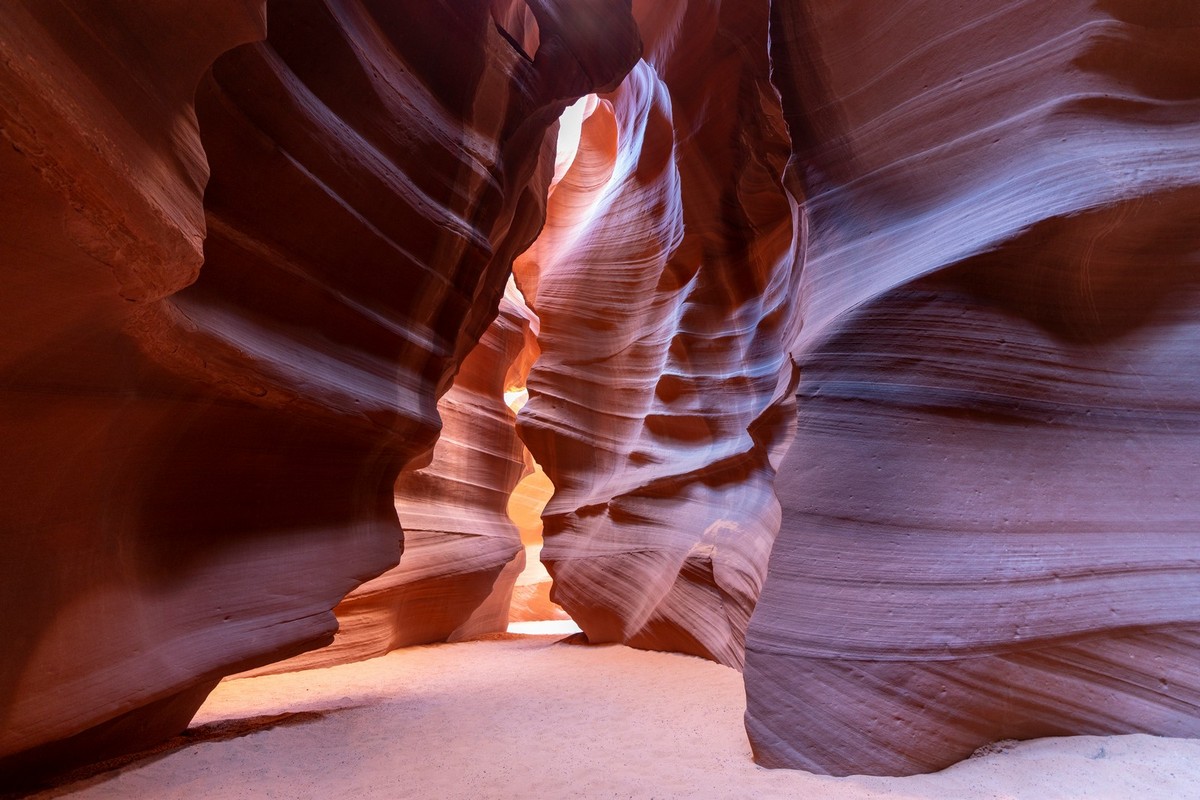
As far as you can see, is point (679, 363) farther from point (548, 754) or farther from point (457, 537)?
point (548, 754)

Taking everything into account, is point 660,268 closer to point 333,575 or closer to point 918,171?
point 918,171

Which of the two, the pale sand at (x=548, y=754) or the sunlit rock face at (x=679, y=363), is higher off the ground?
the sunlit rock face at (x=679, y=363)

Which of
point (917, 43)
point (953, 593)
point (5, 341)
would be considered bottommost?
point (953, 593)

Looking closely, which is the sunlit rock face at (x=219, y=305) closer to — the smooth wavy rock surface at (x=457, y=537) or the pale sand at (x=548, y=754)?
the pale sand at (x=548, y=754)

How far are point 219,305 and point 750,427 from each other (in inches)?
140

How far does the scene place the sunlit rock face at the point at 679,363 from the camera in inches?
217

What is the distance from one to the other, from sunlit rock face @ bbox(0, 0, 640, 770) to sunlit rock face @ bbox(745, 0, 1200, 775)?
8.91ft

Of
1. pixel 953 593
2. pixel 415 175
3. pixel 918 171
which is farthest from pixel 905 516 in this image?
pixel 415 175

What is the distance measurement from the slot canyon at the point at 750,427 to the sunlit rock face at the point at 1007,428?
14 mm

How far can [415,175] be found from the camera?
14.0ft

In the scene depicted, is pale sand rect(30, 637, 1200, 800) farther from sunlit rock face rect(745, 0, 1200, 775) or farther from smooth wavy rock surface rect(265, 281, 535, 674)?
smooth wavy rock surface rect(265, 281, 535, 674)

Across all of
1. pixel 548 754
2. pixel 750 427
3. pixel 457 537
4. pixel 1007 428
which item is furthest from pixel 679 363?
pixel 548 754

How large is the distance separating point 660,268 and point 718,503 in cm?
358

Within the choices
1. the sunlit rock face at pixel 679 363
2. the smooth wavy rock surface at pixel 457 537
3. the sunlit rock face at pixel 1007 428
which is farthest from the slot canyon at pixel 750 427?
the smooth wavy rock surface at pixel 457 537
